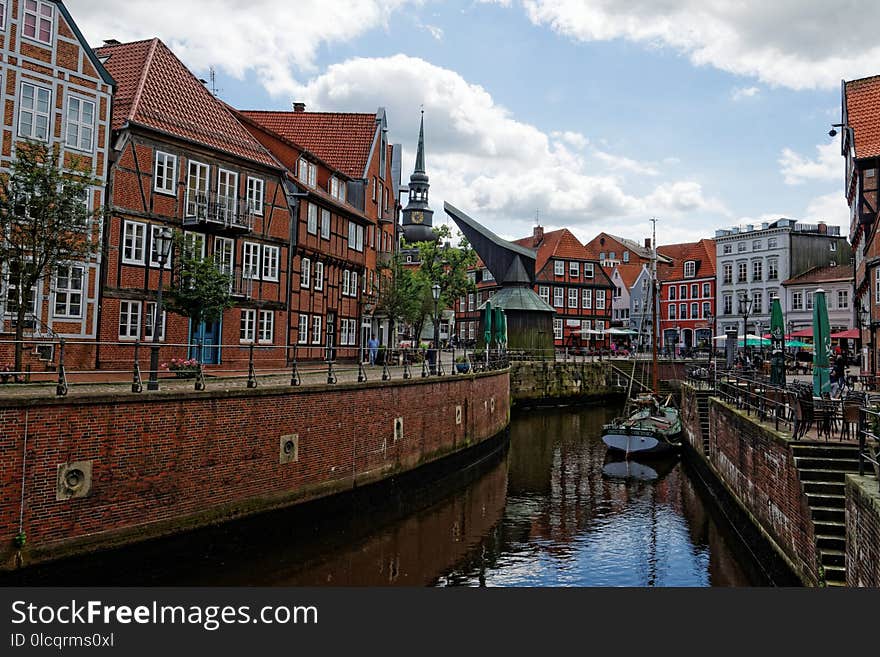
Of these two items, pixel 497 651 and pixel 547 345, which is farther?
pixel 547 345

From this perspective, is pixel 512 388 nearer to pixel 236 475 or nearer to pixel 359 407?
pixel 359 407

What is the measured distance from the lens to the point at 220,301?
20469 millimetres

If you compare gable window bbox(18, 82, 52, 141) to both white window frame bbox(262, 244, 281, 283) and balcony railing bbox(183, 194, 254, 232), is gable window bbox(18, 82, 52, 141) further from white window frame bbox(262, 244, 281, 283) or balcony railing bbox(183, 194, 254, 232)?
white window frame bbox(262, 244, 281, 283)

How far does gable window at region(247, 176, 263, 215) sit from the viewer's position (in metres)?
25.3

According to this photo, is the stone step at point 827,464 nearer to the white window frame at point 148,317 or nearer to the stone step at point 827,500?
the stone step at point 827,500

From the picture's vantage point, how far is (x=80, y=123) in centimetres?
2012

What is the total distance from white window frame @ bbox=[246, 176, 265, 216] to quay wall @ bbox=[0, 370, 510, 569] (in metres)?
10.4

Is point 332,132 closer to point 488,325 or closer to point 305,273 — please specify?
point 305,273

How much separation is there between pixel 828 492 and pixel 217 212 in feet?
65.0

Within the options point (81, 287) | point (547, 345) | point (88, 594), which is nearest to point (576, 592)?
point (88, 594)

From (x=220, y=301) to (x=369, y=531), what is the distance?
8830 millimetres

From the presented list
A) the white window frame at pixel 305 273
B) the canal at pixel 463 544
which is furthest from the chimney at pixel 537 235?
the canal at pixel 463 544

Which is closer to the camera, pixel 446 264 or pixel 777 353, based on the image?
pixel 777 353

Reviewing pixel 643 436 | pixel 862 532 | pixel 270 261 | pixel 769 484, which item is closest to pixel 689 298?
pixel 643 436
